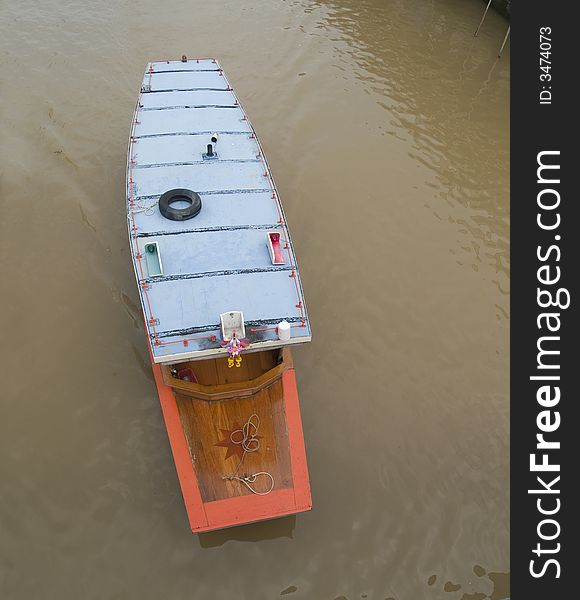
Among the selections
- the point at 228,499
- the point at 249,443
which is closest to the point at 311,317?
the point at 249,443

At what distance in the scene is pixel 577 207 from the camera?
36.8 ft

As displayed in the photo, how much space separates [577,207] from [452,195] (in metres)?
3.49

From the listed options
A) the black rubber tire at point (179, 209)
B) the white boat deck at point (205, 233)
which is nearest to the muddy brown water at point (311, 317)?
the white boat deck at point (205, 233)

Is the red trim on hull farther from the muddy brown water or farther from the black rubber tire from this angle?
the black rubber tire

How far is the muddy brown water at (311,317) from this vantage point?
26.8 feet

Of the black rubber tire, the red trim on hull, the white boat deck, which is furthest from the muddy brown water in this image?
the black rubber tire

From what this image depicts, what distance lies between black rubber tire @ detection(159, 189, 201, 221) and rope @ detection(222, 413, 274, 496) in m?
3.71

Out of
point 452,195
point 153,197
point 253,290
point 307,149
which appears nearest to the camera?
point 253,290

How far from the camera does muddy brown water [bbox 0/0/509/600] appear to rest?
26.8 feet

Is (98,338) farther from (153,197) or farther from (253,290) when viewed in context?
(253,290)

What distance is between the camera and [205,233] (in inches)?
358

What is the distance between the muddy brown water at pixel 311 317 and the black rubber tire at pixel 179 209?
2.63 meters

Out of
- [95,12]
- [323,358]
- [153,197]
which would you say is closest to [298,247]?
[323,358]

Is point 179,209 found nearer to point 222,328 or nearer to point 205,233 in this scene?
point 205,233
